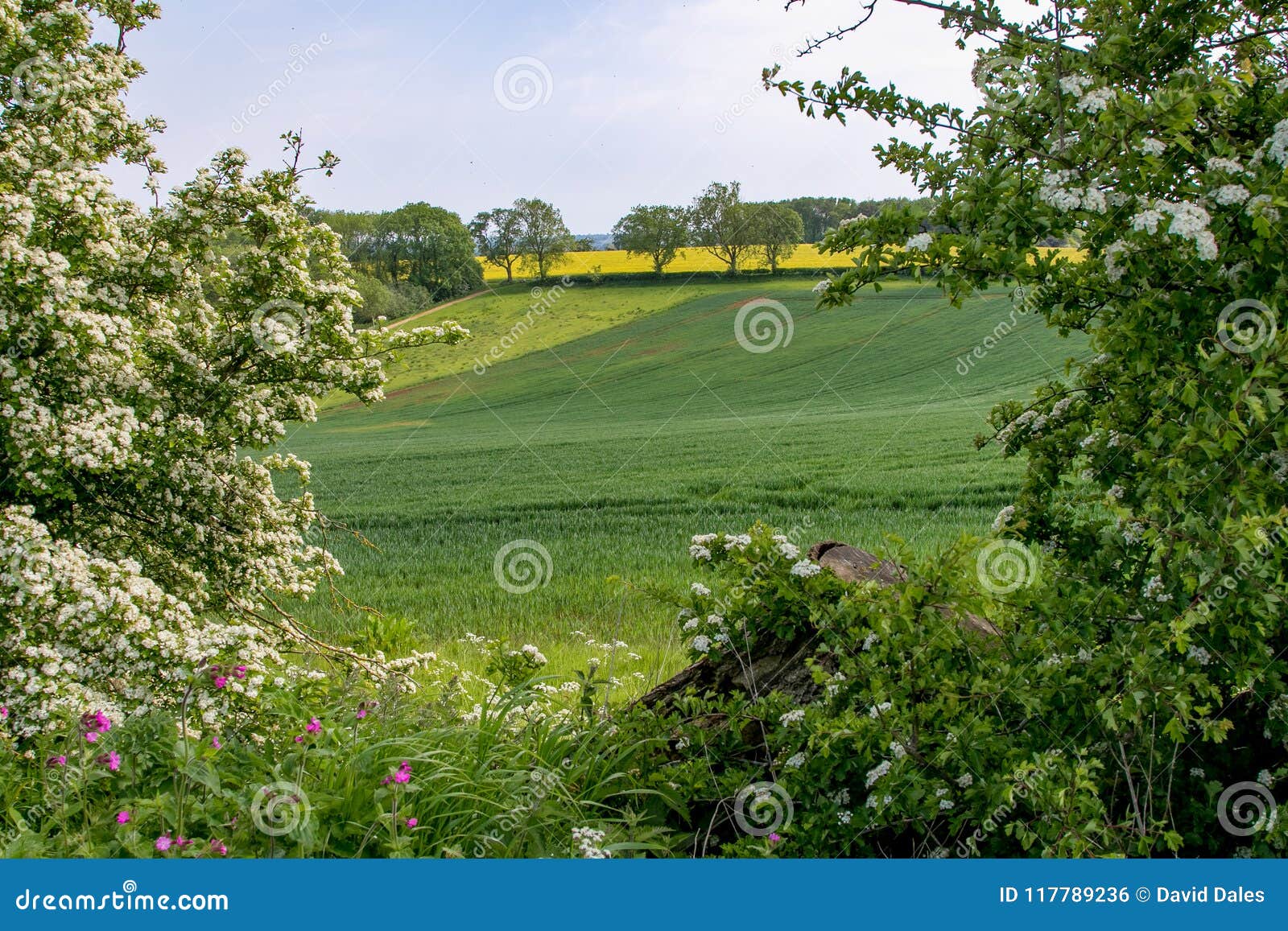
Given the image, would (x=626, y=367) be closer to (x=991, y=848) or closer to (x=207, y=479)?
(x=207, y=479)

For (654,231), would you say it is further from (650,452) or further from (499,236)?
(650,452)

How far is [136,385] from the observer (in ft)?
19.7

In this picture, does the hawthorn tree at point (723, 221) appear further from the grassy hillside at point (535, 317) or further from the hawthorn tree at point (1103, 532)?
the hawthorn tree at point (1103, 532)

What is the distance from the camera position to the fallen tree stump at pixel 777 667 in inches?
174

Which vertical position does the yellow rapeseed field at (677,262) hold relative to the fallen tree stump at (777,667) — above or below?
above

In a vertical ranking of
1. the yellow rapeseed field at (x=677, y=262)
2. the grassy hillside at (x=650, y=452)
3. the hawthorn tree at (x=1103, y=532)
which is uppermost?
the yellow rapeseed field at (x=677, y=262)

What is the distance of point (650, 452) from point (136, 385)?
17498 mm

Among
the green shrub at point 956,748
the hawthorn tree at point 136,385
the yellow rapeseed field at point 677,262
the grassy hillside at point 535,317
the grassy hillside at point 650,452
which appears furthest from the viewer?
the yellow rapeseed field at point 677,262

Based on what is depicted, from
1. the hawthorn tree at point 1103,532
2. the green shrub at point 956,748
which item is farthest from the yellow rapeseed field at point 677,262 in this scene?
the green shrub at point 956,748

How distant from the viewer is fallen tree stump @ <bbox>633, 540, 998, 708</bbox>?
442 centimetres

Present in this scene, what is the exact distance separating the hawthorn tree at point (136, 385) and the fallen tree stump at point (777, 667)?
217 cm

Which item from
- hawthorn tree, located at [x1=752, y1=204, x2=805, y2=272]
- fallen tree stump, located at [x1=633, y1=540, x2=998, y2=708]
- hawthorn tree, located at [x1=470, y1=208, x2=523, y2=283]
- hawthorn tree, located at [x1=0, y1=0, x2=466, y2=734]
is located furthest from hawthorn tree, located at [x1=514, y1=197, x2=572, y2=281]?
fallen tree stump, located at [x1=633, y1=540, x2=998, y2=708]

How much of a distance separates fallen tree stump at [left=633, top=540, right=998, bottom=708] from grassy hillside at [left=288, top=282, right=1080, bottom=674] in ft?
4.49

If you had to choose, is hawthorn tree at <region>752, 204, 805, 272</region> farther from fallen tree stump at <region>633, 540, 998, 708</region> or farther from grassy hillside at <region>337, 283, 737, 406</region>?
fallen tree stump at <region>633, 540, 998, 708</region>
